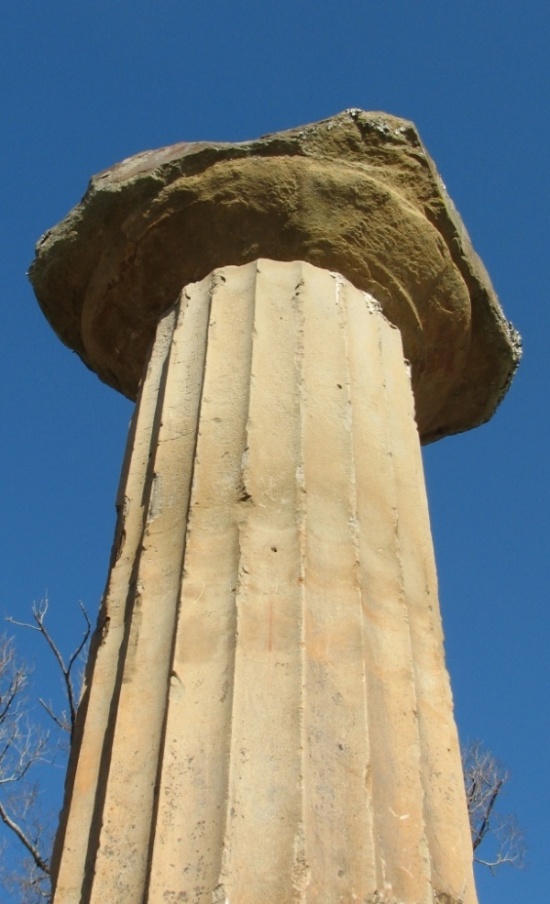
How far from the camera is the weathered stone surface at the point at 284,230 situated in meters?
4.71

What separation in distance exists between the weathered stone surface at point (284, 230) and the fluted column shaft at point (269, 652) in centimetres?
55

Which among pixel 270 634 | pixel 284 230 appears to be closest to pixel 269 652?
pixel 270 634

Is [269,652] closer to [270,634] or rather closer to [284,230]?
[270,634]

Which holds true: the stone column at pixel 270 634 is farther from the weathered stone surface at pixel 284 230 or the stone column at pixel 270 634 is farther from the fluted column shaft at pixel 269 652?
the weathered stone surface at pixel 284 230

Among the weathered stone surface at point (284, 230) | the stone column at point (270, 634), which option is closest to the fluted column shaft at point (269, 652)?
the stone column at point (270, 634)

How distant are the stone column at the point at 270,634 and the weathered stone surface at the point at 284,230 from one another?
0.42 feet

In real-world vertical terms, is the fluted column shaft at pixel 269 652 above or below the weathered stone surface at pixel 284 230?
below

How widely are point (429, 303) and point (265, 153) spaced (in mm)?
991

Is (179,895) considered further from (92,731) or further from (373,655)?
(373,655)

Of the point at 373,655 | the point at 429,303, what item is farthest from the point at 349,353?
the point at 373,655

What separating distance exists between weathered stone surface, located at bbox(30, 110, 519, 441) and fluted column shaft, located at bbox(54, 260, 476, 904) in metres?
0.55

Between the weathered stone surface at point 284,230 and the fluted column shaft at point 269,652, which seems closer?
the fluted column shaft at point 269,652

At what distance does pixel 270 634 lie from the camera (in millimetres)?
3123

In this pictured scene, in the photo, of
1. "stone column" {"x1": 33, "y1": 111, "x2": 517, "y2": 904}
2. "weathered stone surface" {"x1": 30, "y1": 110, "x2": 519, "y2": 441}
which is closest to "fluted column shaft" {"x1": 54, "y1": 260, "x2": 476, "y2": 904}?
"stone column" {"x1": 33, "y1": 111, "x2": 517, "y2": 904}
